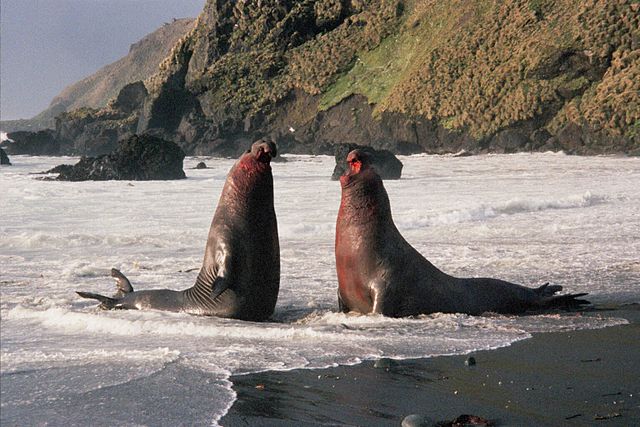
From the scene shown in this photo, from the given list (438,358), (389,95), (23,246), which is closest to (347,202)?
(438,358)

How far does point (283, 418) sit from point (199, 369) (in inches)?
36.9

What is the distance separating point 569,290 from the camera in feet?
25.4

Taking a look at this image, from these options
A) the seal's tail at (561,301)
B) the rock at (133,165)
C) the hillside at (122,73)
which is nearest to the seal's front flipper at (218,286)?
the seal's tail at (561,301)

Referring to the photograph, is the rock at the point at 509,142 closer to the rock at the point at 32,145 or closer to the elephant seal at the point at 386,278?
the rock at the point at 32,145

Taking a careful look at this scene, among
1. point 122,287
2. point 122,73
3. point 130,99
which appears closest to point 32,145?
point 130,99

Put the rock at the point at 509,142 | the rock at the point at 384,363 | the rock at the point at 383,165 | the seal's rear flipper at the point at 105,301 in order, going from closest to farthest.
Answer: the rock at the point at 384,363
the seal's rear flipper at the point at 105,301
the rock at the point at 383,165
the rock at the point at 509,142

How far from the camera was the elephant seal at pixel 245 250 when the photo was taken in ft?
21.8

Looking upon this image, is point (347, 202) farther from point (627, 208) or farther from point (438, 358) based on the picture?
point (627, 208)

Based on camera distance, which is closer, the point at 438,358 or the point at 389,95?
the point at 438,358

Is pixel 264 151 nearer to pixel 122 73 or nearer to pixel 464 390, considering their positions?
pixel 464 390

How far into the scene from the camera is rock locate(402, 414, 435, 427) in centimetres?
383

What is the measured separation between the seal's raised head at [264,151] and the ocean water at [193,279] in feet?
3.93

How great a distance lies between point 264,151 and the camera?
257 inches

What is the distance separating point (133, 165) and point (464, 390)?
76.4ft
